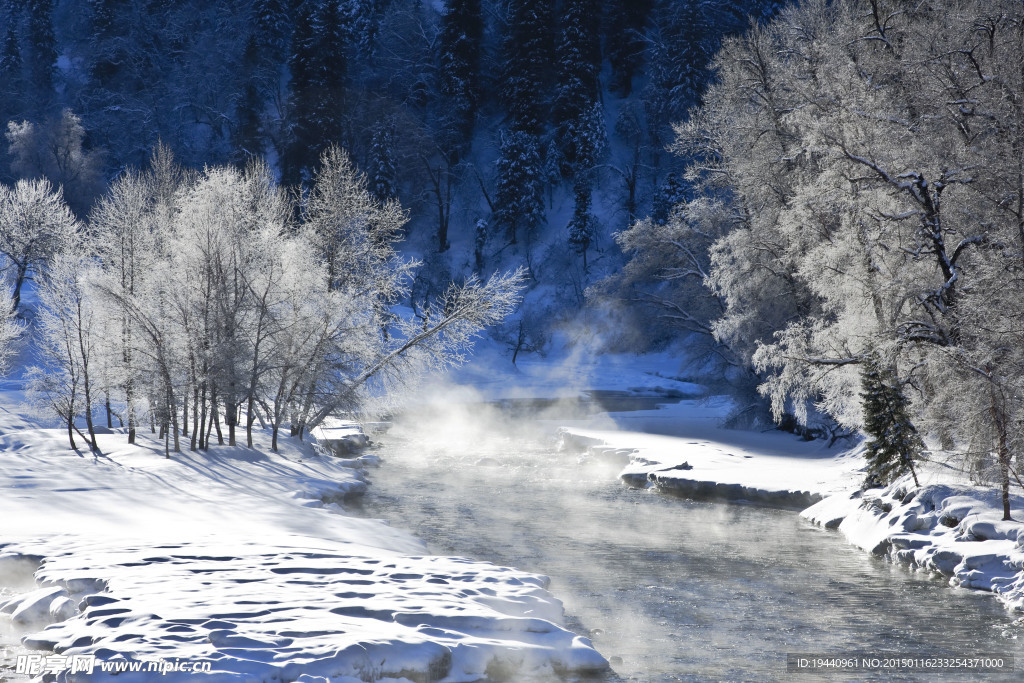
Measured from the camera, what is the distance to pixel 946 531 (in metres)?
13.1

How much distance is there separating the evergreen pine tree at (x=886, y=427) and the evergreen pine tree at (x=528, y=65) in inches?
1770

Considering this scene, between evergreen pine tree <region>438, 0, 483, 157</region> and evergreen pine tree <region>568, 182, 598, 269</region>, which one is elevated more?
evergreen pine tree <region>438, 0, 483, 157</region>

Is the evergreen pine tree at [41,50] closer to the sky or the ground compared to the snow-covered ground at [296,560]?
closer to the sky

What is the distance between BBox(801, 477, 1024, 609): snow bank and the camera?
1152cm

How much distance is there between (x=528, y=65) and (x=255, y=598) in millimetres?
56052

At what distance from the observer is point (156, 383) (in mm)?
20469

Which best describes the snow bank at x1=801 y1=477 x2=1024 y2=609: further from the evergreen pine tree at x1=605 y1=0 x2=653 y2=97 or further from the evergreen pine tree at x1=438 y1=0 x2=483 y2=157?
the evergreen pine tree at x1=605 y1=0 x2=653 y2=97

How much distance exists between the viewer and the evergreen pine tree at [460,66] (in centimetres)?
6172

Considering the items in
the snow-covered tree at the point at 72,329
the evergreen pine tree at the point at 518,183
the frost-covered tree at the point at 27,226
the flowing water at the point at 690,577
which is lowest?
the flowing water at the point at 690,577

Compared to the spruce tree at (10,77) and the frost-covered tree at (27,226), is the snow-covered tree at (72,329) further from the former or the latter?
the spruce tree at (10,77)

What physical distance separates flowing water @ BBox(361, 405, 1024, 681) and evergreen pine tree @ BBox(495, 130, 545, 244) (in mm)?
36692

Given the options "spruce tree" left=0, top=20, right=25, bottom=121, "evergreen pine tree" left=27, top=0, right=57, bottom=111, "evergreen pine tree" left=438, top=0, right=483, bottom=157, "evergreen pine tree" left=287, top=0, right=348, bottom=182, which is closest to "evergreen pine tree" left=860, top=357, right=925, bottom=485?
"evergreen pine tree" left=287, top=0, right=348, bottom=182

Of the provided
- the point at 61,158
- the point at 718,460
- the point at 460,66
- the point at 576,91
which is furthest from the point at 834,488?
the point at 61,158

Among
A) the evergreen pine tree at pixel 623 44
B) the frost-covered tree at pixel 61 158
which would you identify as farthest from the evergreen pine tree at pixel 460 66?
the frost-covered tree at pixel 61 158
